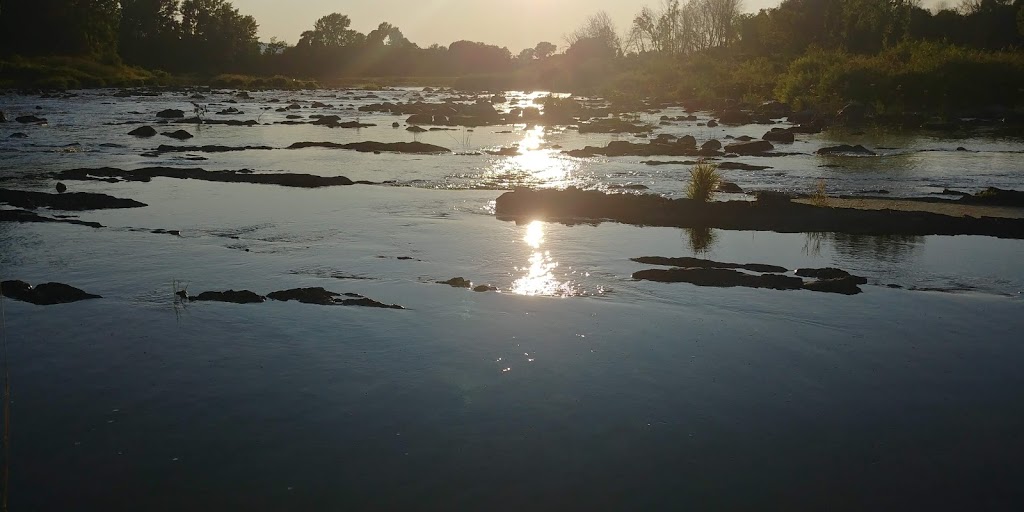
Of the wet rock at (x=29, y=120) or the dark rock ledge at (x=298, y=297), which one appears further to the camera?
the wet rock at (x=29, y=120)

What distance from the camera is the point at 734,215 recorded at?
1450 centimetres

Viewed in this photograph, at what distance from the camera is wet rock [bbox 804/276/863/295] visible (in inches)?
390

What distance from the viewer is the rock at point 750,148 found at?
2595 centimetres

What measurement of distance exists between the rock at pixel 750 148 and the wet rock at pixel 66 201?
1706 cm

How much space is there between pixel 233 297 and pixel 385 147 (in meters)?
18.9

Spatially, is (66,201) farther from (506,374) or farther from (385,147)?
(385,147)

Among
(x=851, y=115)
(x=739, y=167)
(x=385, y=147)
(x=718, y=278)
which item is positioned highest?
(x=851, y=115)

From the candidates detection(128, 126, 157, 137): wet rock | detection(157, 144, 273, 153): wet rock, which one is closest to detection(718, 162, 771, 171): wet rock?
detection(157, 144, 273, 153): wet rock

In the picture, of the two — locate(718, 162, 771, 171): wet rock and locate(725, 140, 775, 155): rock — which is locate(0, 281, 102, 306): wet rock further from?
locate(725, 140, 775, 155): rock

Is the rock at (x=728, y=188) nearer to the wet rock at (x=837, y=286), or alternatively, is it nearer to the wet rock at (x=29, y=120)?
the wet rock at (x=837, y=286)

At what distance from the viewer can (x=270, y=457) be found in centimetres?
569

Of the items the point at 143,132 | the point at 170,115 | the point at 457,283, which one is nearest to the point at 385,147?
the point at 143,132

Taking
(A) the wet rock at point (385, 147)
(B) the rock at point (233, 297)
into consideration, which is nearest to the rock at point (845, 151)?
(A) the wet rock at point (385, 147)

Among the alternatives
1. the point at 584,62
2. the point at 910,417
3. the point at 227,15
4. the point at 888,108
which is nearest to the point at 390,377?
the point at 910,417
